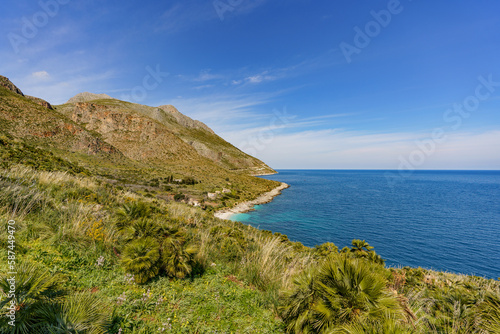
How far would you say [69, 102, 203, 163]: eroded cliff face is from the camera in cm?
8412

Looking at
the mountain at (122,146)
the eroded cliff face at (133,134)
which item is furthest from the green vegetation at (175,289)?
the eroded cliff face at (133,134)

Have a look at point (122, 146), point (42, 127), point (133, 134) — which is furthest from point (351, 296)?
point (133, 134)

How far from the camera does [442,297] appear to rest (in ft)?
15.6

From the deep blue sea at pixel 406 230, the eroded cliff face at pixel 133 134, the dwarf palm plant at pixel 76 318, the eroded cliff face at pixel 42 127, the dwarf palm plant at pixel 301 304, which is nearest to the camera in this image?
the dwarf palm plant at pixel 76 318

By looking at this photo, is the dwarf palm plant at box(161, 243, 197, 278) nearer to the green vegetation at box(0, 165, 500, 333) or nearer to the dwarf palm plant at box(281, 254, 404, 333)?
the green vegetation at box(0, 165, 500, 333)

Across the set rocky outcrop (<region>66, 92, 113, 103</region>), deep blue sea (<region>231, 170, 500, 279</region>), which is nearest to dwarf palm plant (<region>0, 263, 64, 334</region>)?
deep blue sea (<region>231, 170, 500, 279</region>)

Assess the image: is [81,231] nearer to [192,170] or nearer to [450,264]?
[450,264]

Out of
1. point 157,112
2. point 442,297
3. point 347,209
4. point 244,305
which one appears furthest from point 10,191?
point 157,112

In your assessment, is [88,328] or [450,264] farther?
[450,264]

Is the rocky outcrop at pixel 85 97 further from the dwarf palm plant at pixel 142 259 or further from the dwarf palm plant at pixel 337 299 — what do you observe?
the dwarf palm plant at pixel 337 299

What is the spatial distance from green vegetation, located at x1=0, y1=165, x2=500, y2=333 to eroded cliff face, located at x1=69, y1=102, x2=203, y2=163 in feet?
278

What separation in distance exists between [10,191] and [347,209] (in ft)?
195

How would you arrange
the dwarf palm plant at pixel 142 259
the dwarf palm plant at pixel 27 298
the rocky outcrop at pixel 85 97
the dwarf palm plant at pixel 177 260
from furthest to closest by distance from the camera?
the rocky outcrop at pixel 85 97, the dwarf palm plant at pixel 177 260, the dwarf palm plant at pixel 142 259, the dwarf palm plant at pixel 27 298

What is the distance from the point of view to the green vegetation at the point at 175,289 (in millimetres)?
2158
